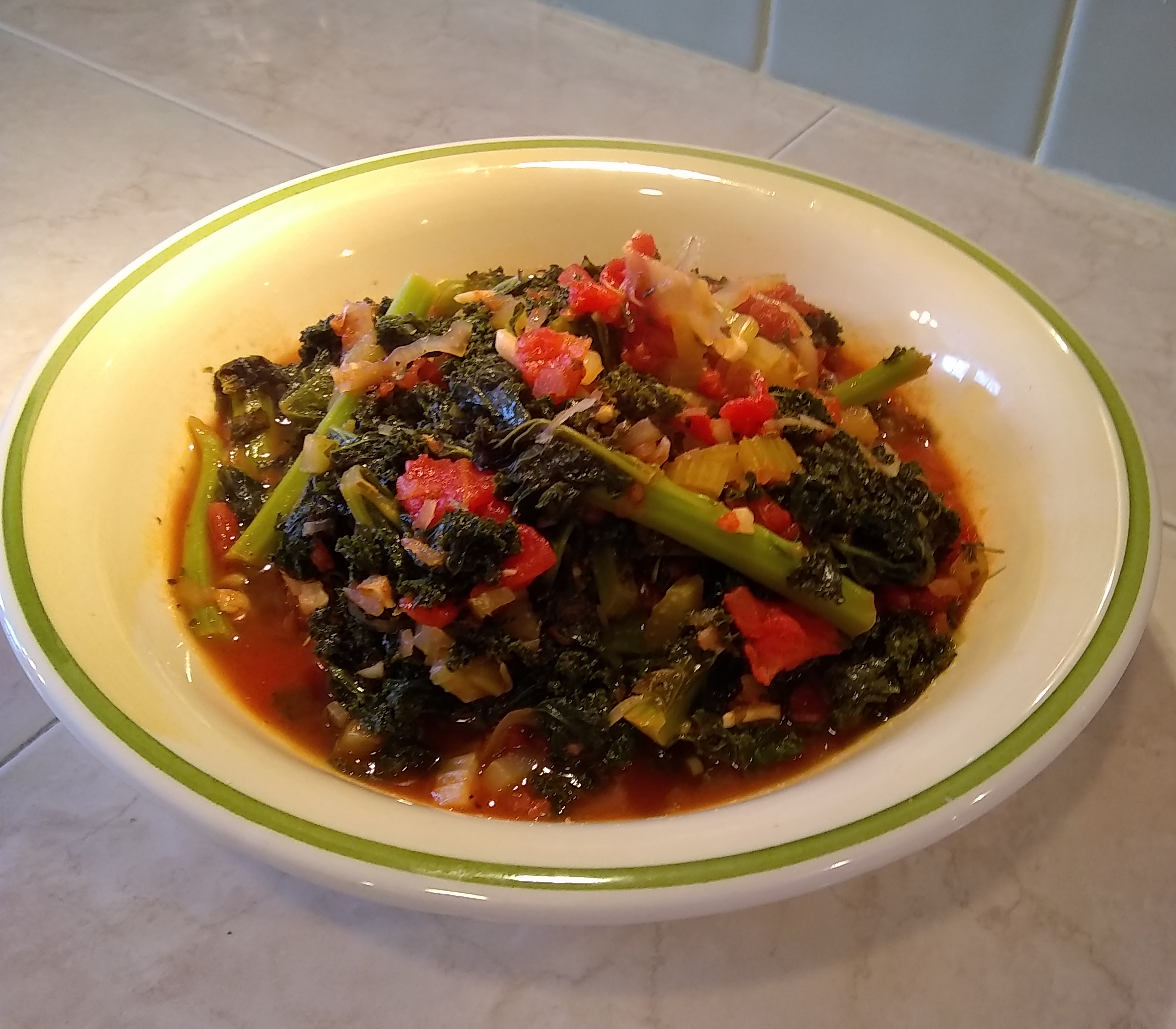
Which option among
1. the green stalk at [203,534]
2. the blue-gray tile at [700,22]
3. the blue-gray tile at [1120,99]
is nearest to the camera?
the green stalk at [203,534]

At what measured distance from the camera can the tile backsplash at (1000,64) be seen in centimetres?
273

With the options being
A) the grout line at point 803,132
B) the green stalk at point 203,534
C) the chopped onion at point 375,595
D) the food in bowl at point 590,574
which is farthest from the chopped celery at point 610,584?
the grout line at point 803,132

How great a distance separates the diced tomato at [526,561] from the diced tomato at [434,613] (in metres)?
0.09

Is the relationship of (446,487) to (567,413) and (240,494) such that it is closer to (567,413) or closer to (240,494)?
(567,413)

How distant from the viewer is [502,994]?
148cm

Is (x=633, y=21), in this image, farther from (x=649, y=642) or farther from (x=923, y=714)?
(x=923, y=714)

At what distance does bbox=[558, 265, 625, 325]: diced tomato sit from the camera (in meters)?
1.90

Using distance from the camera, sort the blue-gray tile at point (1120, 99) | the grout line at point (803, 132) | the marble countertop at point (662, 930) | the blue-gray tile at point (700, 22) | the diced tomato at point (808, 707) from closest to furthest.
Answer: the marble countertop at point (662, 930) < the diced tomato at point (808, 707) < the blue-gray tile at point (1120, 99) < the grout line at point (803, 132) < the blue-gray tile at point (700, 22)

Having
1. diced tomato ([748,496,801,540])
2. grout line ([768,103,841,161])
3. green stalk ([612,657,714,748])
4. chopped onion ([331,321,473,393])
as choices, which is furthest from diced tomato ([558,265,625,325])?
grout line ([768,103,841,161])

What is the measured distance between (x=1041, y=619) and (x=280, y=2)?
389 cm

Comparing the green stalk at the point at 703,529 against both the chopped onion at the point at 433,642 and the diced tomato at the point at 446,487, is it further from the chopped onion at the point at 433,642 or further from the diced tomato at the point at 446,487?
the chopped onion at the point at 433,642

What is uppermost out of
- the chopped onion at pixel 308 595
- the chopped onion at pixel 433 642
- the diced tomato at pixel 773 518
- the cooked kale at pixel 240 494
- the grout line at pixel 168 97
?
the diced tomato at pixel 773 518

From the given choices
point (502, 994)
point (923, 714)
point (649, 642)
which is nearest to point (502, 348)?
point (649, 642)

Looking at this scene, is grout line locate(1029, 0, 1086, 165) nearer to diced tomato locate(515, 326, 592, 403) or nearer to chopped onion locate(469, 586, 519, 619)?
diced tomato locate(515, 326, 592, 403)
